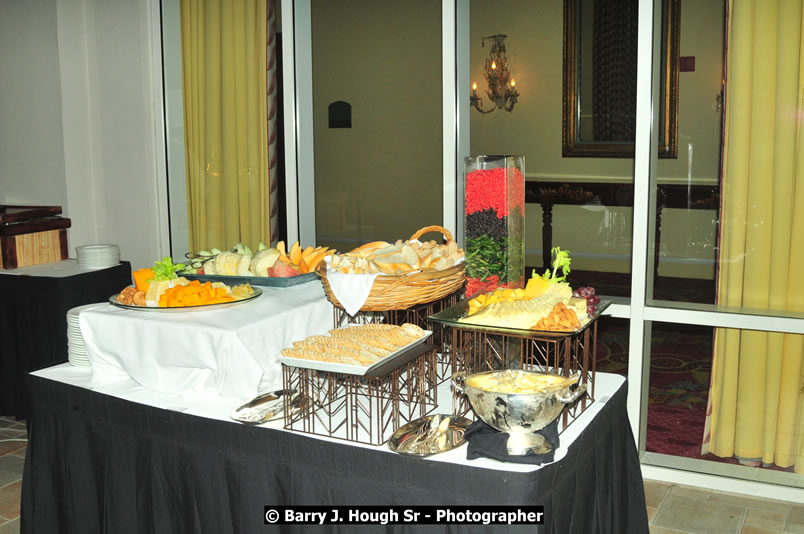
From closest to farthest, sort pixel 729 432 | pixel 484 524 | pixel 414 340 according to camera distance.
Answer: pixel 484 524, pixel 414 340, pixel 729 432

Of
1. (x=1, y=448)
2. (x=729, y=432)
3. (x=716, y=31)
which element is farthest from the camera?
(x=1, y=448)

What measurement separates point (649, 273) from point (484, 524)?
1.86 meters

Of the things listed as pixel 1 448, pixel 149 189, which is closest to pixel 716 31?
pixel 149 189

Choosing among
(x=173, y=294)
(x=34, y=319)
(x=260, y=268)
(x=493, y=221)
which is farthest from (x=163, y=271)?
(x=34, y=319)

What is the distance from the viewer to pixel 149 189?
4.15 metres

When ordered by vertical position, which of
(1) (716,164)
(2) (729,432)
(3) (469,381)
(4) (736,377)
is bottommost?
(2) (729,432)

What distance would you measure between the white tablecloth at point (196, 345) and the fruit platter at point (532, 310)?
0.47 metres

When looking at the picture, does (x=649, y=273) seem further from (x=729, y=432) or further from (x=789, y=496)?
(x=789, y=496)

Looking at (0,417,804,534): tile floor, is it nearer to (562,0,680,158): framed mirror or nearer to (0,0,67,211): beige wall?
(562,0,680,158): framed mirror

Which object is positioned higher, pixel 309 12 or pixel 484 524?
pixel 309 12

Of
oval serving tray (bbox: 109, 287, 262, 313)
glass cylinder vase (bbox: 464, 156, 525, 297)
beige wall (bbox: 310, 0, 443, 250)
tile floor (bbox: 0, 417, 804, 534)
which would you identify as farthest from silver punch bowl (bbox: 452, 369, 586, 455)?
beige wall (bbox: 310, 0, 443, 250)

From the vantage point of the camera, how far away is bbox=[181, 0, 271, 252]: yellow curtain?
12.6 feet

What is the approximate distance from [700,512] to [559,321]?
1.66 meters

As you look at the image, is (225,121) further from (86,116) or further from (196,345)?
(196,345)
